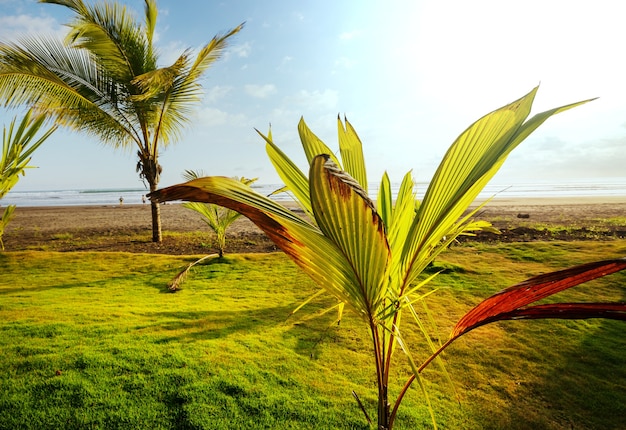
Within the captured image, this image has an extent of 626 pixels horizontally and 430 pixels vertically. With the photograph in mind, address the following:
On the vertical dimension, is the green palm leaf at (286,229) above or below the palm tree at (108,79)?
below

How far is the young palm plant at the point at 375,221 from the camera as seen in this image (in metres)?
0.53

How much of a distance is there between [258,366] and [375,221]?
6.38 ft

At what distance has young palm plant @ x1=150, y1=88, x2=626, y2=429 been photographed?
21.0 inches

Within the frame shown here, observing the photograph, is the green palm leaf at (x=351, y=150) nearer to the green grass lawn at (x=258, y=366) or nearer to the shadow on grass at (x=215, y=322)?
the green grass lawn at (x=258, y=366)

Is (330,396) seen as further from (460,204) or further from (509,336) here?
(509,336)

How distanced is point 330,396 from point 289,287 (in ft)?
7.62

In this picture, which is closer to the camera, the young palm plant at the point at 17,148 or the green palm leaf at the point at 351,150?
the green palm leaf at the point at 351,150

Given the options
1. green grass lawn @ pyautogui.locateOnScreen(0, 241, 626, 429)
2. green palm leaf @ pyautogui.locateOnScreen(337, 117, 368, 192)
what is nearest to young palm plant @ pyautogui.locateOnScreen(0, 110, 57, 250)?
green grass lawn @ pyautogui.locateOnScreen(0, 241, 626, 429)

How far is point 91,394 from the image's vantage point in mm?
1756

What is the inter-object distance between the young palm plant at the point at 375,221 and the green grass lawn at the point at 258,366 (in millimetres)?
579

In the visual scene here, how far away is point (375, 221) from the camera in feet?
1.81

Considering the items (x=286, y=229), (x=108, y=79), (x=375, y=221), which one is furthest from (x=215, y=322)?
(x=108, y=79)

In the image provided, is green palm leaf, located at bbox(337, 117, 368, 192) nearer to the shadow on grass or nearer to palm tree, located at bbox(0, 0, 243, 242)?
the shadow on grass

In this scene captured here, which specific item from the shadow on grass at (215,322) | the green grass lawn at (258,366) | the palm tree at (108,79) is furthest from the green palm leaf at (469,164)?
the palm tree at (108,79)
